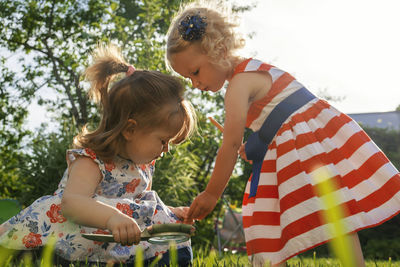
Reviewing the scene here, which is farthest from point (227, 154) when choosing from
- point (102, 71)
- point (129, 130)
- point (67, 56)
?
point (67, 56)

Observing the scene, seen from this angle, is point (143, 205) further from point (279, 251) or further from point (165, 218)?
point (279, 251)

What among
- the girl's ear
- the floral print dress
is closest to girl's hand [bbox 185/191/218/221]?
the floral print dress

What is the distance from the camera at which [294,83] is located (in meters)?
2.17

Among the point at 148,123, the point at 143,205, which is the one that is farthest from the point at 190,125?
the point at 143,205

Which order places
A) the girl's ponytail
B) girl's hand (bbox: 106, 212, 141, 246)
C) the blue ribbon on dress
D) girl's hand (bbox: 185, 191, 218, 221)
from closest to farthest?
1. girl's hand (bbox: 106, 212, 141, 246)
2. girl's hand (bbox: 185, 191, 218, 221)
3. the blue ribbon on dress
4. the girl's ponytail

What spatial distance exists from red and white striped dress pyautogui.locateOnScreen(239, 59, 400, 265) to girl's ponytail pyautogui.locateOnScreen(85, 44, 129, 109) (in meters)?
0.71

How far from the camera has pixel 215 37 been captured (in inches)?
91.5

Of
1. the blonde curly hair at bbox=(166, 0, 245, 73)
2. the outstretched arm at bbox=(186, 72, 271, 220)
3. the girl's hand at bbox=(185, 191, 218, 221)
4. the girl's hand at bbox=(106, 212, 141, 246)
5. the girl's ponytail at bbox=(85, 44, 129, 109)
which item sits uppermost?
the blonde curly hair at bbox=(166, 0, 245, 73)

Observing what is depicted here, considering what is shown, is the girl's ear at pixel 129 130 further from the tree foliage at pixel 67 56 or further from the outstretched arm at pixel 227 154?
the tree foliage at pixel 67 56

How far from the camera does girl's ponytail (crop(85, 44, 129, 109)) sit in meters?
2.20

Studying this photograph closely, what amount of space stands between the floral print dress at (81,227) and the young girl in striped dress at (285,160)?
266mm

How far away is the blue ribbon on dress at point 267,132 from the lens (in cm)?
204

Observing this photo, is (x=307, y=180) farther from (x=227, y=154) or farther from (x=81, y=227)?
(x=81, y=227)

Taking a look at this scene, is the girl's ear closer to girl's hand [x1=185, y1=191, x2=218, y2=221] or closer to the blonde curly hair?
girl's hand [x1=185, y1=191, x2=218, y2=221]
